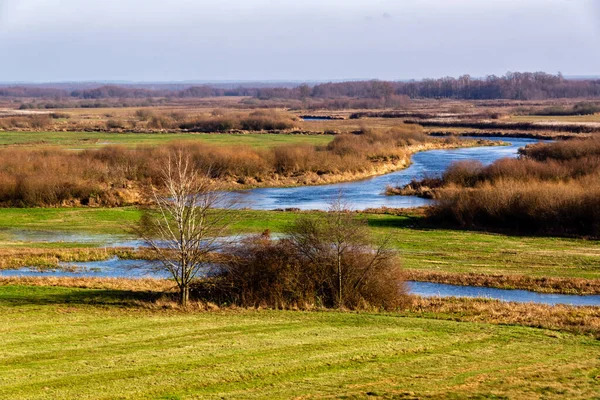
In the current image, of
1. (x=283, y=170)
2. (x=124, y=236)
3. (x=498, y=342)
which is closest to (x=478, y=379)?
(x=498, y=342)

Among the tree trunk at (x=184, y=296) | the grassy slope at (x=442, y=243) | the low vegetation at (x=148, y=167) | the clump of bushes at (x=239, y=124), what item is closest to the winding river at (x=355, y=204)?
the tree trunk at (x=184, y=296)

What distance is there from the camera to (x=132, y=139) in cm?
10619

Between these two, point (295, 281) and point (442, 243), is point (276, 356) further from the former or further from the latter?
point (442, 243)

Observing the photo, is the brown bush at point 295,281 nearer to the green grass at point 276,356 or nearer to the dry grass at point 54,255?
the green grass at point 276,356

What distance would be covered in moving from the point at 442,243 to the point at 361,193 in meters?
22.9

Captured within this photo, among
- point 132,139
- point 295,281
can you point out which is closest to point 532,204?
point 295,281

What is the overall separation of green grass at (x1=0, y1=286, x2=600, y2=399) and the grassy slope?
8.12m

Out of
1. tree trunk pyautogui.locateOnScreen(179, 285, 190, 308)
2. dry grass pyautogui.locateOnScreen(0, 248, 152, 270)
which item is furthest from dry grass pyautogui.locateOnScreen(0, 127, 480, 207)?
tree trunk pyautogui.locateOnScreen(179, 285, 190, 308)

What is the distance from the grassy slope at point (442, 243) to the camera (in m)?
36.9

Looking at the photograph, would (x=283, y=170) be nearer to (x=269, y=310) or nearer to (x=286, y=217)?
(x=286, y=217)

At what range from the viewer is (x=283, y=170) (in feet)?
258

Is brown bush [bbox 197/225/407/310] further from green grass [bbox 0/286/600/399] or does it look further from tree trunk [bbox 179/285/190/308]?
green grass [bbox 0/286/600/399]

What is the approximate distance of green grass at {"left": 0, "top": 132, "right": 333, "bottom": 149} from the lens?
319ft

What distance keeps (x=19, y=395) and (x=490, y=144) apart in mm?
94842
